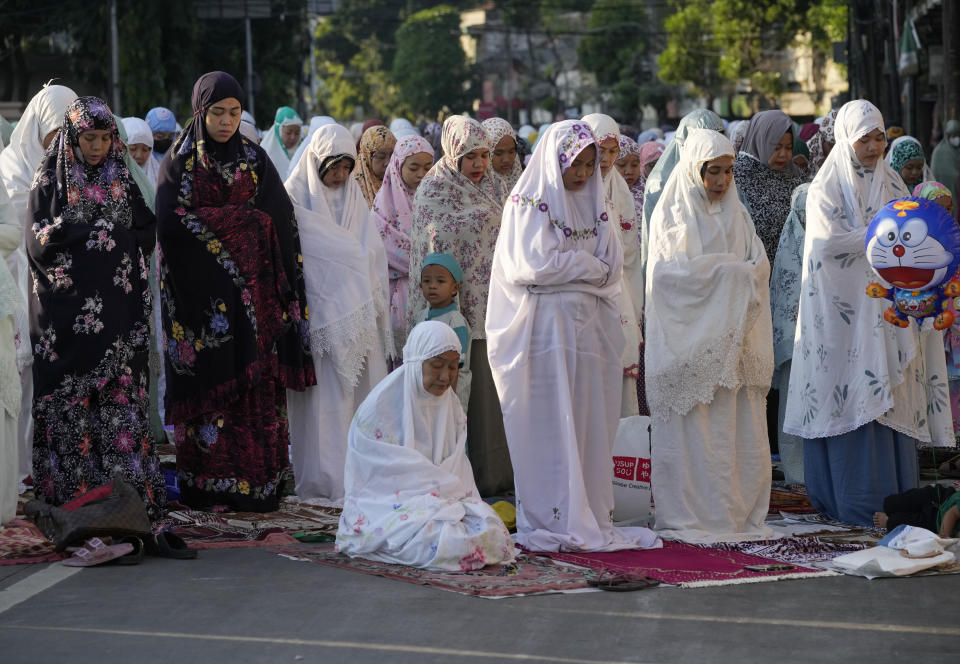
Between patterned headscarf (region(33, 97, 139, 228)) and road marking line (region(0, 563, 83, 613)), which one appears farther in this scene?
patterned headscarf (region(33, 97, 139, 228))

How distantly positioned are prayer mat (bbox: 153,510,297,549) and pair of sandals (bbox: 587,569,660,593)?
160 centimetres

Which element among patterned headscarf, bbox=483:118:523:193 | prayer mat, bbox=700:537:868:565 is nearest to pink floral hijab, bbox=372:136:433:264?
patterned headscarf, bbox=483:118:523:193

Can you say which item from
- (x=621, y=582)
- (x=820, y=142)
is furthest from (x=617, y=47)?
(x=621, y=582)

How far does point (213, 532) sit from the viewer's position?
7.09 m

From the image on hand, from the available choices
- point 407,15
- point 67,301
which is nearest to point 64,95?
point 67,301

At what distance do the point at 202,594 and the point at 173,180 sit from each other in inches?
99.5

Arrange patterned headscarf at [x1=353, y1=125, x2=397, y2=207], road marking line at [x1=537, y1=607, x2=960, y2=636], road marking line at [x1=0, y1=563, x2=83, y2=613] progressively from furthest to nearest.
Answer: patterned headscarf at [x1=353, y1=125, x2=397, y2=207] < road marking line at [x1=0, y1=563, x2=83, y2=613] < road marking line at [x1=537, y1=607, x2=960, y2=636]

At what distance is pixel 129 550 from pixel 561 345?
198cm

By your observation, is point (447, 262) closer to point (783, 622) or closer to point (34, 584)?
point (34, 584)

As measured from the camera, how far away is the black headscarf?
25.0ft

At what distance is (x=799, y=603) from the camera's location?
18.5ft

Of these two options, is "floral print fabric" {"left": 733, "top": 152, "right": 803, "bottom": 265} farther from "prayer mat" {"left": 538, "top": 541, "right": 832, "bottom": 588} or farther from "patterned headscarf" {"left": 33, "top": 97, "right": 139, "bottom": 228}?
"patterned headscarf" {"left": 33, "top": 97, "right": 139, "bottom": 228}

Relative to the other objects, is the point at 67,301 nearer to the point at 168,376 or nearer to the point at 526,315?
the point at 168,376

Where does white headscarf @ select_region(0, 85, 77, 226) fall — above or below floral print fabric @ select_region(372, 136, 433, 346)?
above
